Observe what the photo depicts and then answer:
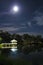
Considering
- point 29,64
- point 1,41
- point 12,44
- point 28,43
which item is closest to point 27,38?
point 28,43

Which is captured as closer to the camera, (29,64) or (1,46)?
(29,64)

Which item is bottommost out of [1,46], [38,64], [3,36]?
[38,64]

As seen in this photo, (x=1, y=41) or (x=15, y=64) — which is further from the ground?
(x=1, y=41)

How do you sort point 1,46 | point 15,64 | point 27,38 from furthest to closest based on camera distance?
point 27,38 < point 1,46 < point 15,64

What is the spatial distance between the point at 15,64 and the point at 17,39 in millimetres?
13174

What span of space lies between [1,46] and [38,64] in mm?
11209

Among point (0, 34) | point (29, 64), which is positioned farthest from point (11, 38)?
point (29, 64)

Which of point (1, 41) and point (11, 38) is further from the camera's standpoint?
point (11, 38)

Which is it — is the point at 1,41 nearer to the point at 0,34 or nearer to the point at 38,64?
the point at 0,34

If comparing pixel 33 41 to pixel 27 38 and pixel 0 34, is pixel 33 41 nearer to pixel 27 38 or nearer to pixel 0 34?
pixel 27 38

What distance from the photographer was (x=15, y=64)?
22.3 feet

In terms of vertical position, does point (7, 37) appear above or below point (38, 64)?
above

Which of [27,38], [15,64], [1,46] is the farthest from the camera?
[27,38]

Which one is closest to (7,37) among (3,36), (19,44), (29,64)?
(3,36)
